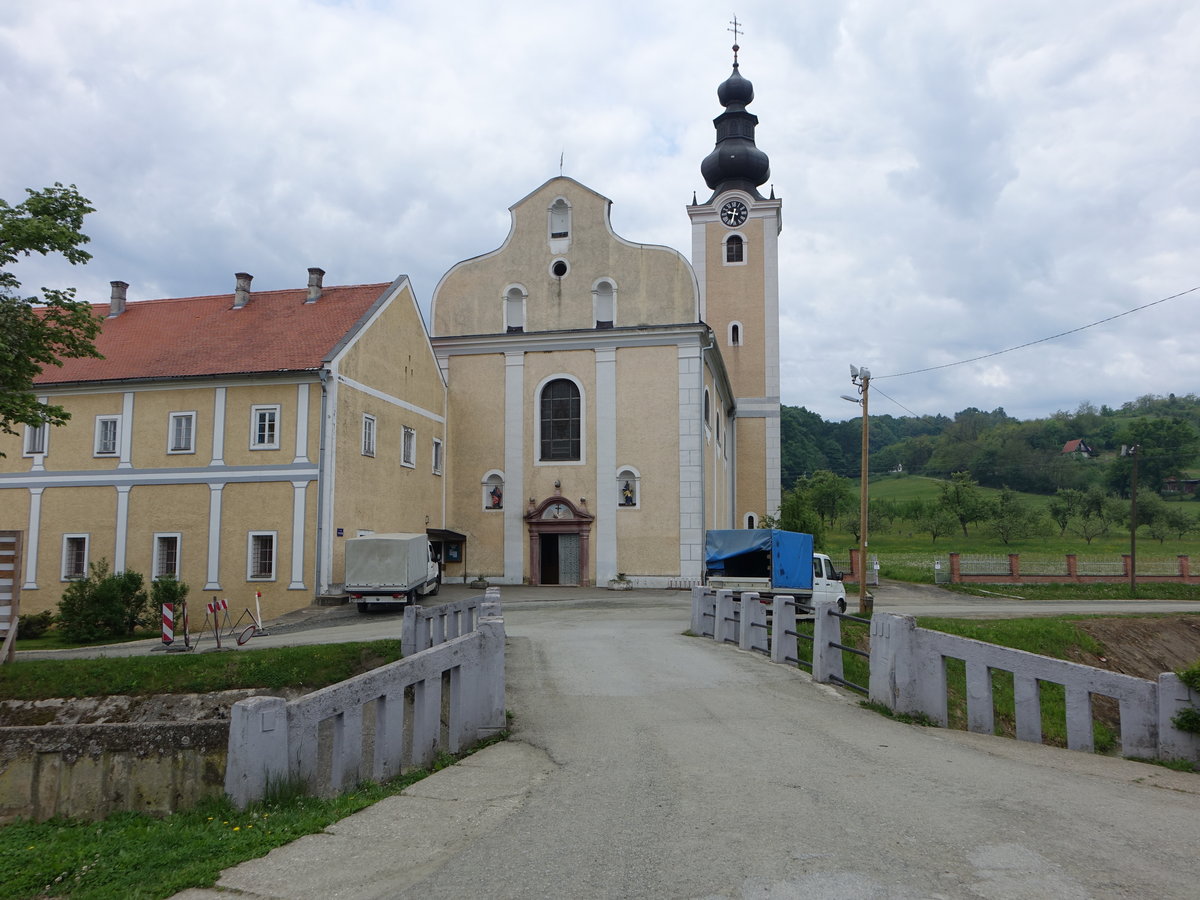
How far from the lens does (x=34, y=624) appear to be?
2492 centimetres

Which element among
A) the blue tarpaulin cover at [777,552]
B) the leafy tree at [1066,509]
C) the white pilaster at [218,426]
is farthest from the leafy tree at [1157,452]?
the white pilaster at [218,426]

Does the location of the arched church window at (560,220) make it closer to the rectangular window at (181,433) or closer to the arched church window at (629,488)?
the arched church window at (629,488)

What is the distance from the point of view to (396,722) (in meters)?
7.50

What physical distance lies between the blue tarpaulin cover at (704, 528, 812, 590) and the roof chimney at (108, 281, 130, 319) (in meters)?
24.3

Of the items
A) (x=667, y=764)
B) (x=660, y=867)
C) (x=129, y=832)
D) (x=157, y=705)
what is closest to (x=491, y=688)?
(x=667, y=764)

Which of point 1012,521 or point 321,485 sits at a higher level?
point 321,485

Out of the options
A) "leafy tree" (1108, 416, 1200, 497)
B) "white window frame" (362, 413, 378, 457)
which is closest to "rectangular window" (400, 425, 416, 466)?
"white window frame" (362, 413, 378, 457)

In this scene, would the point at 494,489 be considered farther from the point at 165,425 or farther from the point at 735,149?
the point at 735,149

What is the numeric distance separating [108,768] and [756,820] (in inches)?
190

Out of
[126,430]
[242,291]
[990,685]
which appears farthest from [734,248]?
[990,685]

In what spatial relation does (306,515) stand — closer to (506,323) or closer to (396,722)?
(506,323)

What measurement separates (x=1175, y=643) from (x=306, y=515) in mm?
27475

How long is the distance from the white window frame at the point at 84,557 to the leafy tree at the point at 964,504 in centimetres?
5365

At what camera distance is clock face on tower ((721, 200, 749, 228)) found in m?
45.4
